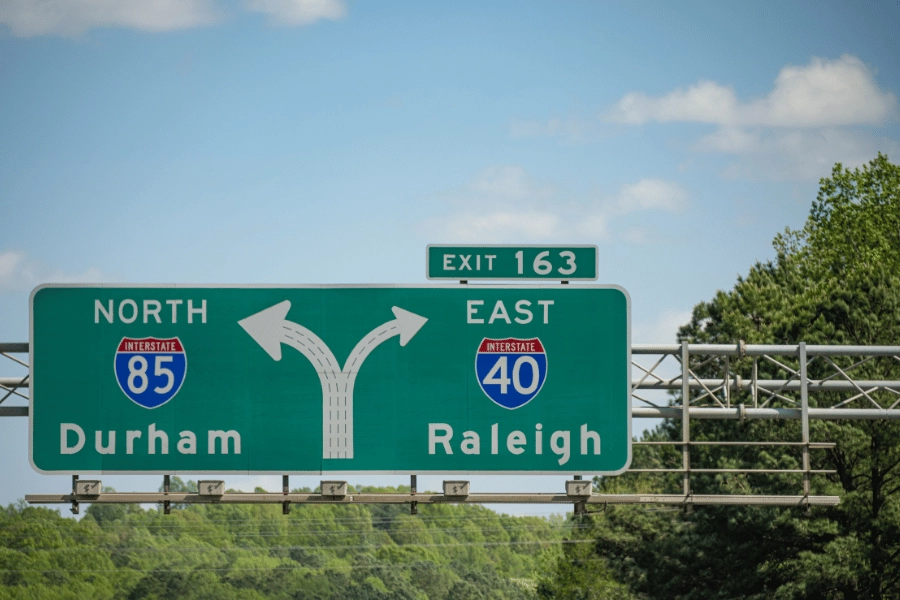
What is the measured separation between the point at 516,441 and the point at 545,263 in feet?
8.87

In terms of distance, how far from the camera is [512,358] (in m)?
18.8

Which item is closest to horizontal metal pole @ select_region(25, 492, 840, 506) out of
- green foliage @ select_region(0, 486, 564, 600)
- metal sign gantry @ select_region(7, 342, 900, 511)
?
metal sign gantry @ select_region(7, 342, 900, 511)

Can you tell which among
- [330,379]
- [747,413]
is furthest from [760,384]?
[330,379]

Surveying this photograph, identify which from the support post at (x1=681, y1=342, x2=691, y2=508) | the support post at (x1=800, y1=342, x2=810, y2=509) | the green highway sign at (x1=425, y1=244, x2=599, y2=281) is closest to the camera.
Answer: the green highway sign at (x1=425, y1=244, x2=599, y2=281)

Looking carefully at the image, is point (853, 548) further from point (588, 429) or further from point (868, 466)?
point (588, 429)

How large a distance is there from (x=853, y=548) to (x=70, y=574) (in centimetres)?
9644

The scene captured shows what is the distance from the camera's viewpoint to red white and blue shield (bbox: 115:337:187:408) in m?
18.6

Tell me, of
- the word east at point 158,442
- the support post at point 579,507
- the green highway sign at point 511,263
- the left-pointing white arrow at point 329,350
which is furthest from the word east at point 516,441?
the word east at point 158,442

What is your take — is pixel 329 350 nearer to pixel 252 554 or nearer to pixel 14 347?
pixel 14 347

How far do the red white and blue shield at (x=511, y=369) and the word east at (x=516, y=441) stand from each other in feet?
1.52

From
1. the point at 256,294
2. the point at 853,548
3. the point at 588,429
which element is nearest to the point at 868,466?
the point at 853,548

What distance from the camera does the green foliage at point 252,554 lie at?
120 m

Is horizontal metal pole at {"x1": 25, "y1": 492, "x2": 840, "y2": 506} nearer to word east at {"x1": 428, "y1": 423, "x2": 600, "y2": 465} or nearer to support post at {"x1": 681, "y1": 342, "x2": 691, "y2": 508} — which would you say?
support post at {"x1": 681, "y1": 342, "x2": 691, "y2": 508}

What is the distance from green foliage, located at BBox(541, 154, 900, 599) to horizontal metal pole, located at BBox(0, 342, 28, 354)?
2377 centimetres
